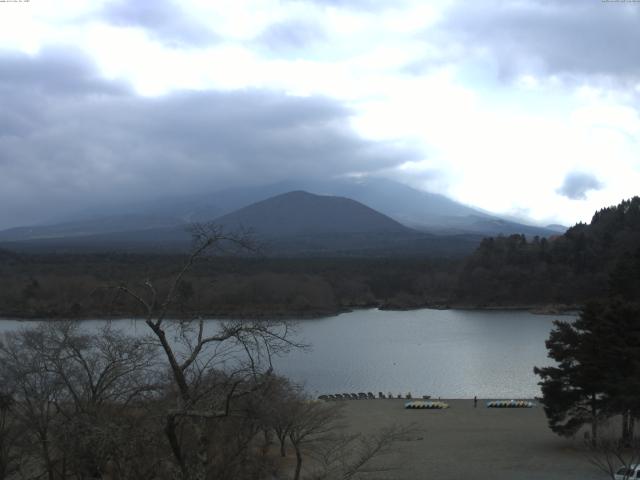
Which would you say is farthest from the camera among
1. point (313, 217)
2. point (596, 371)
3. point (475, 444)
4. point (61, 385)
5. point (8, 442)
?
point (313, 217)

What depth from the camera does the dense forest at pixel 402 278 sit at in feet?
161

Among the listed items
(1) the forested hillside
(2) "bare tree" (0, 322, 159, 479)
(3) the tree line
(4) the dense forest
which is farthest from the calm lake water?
(1) the forested hillside

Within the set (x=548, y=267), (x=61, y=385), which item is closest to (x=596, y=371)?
(x=61, y=385)

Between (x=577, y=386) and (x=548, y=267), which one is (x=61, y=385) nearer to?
(x=577, y=386)

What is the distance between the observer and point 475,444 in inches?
574

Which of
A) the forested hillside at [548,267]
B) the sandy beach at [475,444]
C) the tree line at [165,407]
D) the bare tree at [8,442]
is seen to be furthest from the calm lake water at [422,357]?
the forested hillside at [548,267]

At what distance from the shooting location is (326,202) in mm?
166500

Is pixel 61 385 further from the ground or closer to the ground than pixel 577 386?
further from the ground

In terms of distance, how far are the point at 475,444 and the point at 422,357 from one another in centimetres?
1510

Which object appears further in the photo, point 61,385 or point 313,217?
point 313,217

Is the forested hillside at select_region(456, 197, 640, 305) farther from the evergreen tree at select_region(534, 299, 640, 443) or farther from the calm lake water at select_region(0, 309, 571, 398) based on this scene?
the evergreen tree at select_region(534, 299, 640, 443)

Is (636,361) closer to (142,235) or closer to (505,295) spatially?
(505,295)

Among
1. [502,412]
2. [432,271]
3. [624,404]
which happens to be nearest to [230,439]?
[624,404]

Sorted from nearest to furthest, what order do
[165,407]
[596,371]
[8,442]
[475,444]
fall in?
[165,407], [8,442], [596,371], [475,444]
